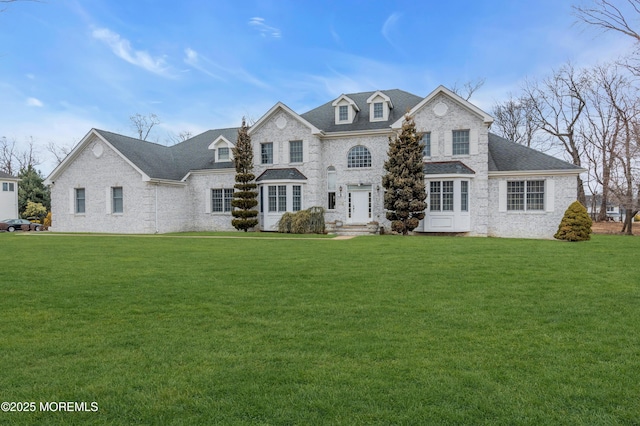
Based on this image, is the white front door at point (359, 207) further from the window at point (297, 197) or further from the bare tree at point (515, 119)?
the bare tree at point (515, 119)

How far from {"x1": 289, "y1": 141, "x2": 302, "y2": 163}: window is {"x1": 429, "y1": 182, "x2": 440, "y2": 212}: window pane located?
8.22 metres

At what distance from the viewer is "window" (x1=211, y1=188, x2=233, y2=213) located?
2862cm

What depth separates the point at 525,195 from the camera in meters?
23.5

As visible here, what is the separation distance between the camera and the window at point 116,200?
27.4 metres

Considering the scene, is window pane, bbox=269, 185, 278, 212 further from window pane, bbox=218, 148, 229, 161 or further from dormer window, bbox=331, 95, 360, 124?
dormer window, bbox=331, 95, 360, 124

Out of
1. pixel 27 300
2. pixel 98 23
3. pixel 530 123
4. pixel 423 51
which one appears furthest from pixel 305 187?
pixel 530 123

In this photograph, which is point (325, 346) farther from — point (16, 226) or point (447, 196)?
point (16, 226)

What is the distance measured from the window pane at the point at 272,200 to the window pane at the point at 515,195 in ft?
44.4

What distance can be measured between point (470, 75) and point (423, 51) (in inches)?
910

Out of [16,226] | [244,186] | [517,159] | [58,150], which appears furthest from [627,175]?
[58,150]

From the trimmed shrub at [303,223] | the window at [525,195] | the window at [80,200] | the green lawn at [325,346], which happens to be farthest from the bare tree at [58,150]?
the green lawn at [325,346]

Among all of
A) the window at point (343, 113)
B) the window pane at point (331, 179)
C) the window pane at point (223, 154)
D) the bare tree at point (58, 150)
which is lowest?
the window pane at point (331, 179)

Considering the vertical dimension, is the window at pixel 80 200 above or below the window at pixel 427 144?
below

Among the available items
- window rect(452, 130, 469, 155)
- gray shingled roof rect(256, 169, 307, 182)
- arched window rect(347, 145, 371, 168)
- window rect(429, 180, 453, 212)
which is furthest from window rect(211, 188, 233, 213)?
window rect(452, 130, 469, 155)
